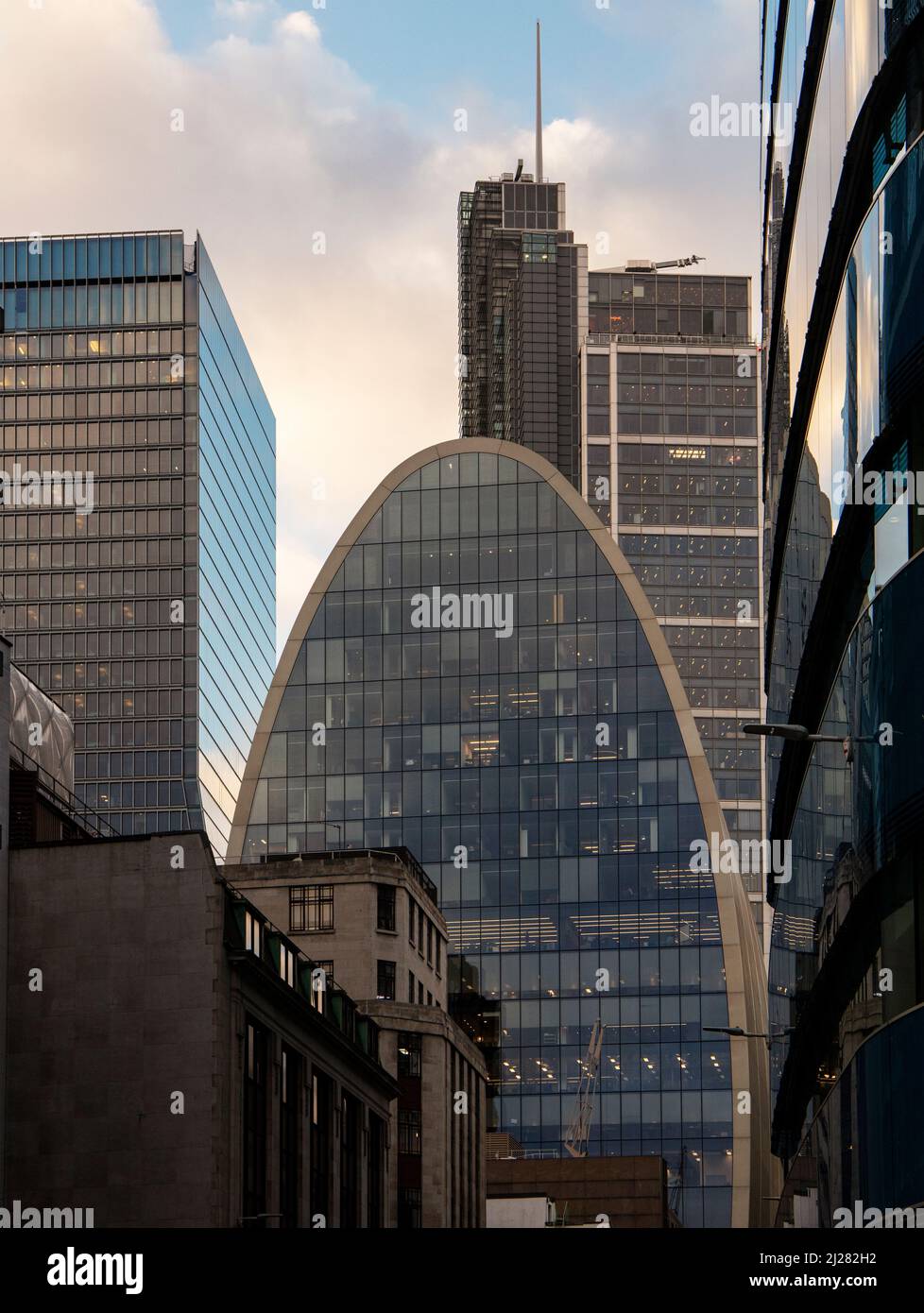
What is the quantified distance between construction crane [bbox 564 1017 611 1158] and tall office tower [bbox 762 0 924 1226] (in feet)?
274

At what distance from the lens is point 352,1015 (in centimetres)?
8919

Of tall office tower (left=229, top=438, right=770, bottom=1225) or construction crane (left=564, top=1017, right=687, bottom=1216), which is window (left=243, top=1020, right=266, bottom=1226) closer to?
construction crane (left=564, top=1017, right=687, bottom=1216)

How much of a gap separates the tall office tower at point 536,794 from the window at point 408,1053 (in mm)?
Answer: 33769

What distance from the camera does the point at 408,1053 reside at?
12081 centimetres

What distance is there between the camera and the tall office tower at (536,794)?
499ft

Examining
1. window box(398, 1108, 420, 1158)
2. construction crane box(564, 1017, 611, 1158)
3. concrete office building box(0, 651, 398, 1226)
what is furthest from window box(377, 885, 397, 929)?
concrete office building box(0, 651, 398, 1226)

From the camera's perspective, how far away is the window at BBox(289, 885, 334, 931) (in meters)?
123

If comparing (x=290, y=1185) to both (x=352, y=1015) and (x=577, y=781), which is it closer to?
(x=352, y=1015)

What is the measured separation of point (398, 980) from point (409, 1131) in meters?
8.34

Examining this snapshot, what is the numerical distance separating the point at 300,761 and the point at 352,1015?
7613 cm

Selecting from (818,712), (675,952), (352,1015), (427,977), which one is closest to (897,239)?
(818,712)

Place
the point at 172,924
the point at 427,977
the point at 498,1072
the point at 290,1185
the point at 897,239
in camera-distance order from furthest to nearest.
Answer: the point at 498,1072 < the point at 427,977 < the point at 290,1185 < the point at 172,924 < the point at 897,239

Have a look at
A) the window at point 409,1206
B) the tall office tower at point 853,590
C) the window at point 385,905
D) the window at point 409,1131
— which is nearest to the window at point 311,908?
the window at point 385,905
